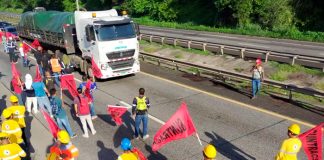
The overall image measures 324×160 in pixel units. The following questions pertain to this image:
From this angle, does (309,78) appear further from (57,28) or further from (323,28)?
(323,28)

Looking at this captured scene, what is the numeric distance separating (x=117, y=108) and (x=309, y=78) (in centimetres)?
1092

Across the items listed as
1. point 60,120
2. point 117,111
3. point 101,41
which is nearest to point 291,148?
point 117,111

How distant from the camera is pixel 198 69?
1852cm

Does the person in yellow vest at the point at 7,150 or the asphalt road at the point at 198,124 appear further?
the asphalt road at the point at 198,124

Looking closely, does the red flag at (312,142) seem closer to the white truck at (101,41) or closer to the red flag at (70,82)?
the red flag at (70,82)

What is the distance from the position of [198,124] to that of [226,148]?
6.23 feet

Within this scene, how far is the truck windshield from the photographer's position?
16359 mm

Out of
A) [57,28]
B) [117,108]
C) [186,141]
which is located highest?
[57,28]

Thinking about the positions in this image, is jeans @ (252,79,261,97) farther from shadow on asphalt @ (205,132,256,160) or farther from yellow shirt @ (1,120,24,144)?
yellow shirt @ (1,120,24,144)

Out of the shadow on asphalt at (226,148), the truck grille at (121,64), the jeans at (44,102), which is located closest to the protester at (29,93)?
the jeans at (44,102)

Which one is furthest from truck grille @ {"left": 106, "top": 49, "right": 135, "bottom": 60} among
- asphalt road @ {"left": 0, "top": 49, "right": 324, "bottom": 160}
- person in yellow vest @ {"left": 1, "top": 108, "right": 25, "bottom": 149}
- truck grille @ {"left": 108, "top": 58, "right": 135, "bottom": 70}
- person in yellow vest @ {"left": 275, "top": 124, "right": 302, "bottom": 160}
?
person in yellow vest @ {"left": 275, "top": 124, "right": 302, "bottom": 160}

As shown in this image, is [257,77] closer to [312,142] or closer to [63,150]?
[312,142]

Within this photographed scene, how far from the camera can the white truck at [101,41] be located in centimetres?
1642

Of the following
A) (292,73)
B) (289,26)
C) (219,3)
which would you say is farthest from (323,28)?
(292,73)
